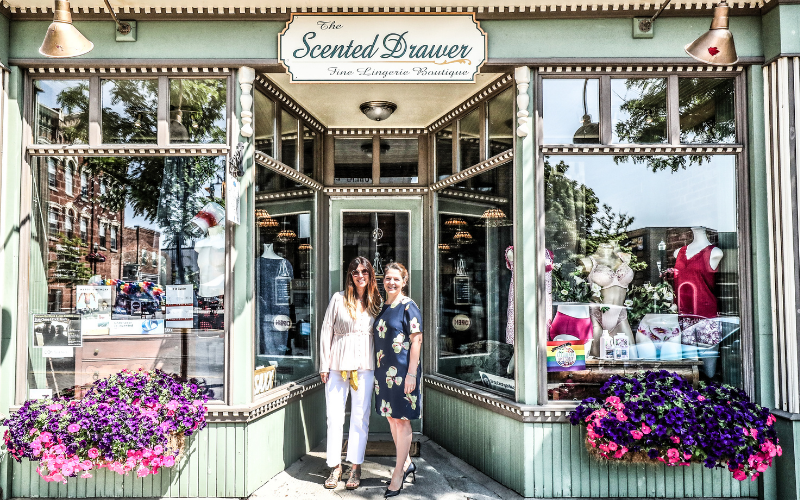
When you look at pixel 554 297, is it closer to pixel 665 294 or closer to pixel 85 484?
pixel 665 294

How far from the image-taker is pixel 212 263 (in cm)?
461

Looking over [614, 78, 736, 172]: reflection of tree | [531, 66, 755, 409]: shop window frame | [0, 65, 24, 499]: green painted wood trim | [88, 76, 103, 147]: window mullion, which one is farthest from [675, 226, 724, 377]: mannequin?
[0, 65, 24, 499]: green painted wood trim

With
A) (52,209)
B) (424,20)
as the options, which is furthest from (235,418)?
(424,20)

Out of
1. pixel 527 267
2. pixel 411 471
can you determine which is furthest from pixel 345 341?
pixel 527 267

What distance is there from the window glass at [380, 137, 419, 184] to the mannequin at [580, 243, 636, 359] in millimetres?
2231

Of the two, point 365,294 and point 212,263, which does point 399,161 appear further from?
point 212,263

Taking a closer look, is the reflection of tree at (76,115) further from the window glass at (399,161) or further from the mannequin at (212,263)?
the window glass at (399,161)

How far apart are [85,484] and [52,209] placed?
7.48 feet

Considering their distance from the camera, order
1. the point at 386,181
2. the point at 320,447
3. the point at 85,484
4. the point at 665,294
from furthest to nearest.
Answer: the point at 386,181, the point at 320,447, the point at 665,294, the point at 85,484

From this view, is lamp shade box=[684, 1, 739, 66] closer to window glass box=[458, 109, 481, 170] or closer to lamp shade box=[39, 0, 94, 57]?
window glass box=[458, 109, 481, 170]

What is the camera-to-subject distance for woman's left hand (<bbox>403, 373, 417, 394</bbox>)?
4473 mm

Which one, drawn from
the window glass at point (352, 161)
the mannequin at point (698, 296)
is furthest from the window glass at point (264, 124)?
the mannequin at point (698, 296)

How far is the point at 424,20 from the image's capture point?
4.59 m

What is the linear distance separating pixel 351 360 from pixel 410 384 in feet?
1.99
